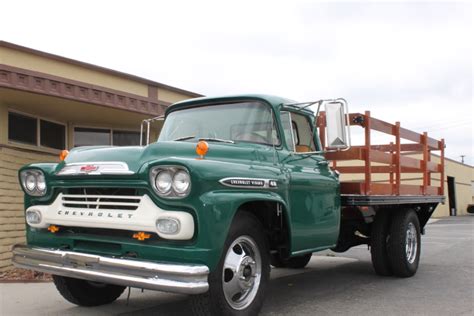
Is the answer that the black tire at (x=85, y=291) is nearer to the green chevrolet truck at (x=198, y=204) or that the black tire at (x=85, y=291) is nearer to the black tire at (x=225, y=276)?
the green chevrolet truck at (x=198, y=204)

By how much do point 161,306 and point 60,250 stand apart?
1529 millimetres

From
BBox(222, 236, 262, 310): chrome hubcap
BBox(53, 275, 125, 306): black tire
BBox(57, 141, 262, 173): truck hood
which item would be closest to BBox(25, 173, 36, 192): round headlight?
BBox(57, 141, 262, 173): truck hood

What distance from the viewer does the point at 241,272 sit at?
4301mm

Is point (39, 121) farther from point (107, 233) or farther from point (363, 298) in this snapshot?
point (363, 298)

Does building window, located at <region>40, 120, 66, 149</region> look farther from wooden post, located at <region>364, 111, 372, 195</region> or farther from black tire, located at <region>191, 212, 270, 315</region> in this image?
black tire, located at <region>191, 212, 270, 315</region>

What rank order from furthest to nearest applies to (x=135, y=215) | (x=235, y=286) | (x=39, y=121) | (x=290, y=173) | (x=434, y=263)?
1. (x=39, y=121)
2. (x=434, y=263)
3. (x=290, y=173)
4. (x=235, y=286)
5. (x=135, y=215)

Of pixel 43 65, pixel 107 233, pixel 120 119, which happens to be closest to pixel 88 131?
pixel 120 119

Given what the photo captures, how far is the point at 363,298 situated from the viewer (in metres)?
5.83

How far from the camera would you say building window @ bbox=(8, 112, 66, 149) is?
8977mm

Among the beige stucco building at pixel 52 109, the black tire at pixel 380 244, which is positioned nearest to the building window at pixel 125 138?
the beige stucco building at pixel 52 109

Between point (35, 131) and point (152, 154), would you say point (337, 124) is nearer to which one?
point (152, 154)

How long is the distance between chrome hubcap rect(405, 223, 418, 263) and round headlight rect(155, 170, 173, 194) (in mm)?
4706

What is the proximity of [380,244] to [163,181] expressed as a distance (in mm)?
4271

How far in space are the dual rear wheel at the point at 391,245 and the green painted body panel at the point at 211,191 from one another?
5.56ft
